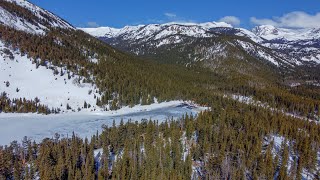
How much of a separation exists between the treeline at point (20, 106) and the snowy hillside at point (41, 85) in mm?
3747

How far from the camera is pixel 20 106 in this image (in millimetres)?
168625

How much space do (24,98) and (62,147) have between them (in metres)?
71.1

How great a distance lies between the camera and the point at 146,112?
196 meters

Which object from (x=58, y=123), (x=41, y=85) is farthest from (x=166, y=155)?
(x=41, y=85)

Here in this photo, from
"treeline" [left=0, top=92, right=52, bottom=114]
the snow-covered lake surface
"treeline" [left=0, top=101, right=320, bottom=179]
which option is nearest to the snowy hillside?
"treeline" [left=0, top=92, right=52, bottom=114]

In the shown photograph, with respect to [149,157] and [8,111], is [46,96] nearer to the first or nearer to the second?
[8,111]

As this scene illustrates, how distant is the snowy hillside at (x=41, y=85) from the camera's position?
592 ft

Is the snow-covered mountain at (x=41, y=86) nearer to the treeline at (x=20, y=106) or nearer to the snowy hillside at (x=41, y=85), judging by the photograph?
the snowy hillside at (x=41, y=85)

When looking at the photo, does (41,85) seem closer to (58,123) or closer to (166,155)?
(58,123)

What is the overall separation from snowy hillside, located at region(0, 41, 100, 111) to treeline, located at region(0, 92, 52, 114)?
12.3 ft

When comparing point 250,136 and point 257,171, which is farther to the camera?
point 250,136

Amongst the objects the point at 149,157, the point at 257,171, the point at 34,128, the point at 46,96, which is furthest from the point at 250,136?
the point at 46,96

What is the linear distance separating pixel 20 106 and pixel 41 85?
902 inches

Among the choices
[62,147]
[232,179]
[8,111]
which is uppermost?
[8,111]
